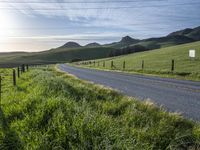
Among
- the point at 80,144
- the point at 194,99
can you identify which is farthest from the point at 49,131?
the point at 194,99

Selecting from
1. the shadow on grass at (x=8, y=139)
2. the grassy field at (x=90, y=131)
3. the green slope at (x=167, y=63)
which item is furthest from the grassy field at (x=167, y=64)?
the shadow on grass at (x=8, y=139)

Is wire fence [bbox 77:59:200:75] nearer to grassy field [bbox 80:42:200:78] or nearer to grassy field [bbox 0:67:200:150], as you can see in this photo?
grassy field [bbox 80:42:200:78]

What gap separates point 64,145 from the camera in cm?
462

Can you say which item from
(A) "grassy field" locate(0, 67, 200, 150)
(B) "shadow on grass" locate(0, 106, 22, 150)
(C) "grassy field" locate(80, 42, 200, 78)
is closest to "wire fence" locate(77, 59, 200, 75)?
(C) "grassy field" locate(80, 42, 200, 78)

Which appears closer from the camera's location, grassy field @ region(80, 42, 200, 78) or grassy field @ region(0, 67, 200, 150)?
grassy field @ region(0, 67, 200, 150)

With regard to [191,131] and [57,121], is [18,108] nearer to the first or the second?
[57,121]

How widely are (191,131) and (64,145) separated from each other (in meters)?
2.93

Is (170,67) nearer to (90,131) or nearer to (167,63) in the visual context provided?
(167,63)

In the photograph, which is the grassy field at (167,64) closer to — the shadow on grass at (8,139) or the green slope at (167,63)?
the green slope at (167,63)

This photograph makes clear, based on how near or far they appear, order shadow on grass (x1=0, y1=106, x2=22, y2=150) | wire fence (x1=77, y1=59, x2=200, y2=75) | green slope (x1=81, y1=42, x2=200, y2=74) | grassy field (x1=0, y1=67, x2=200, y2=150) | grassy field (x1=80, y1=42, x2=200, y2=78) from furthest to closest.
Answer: green slope (x1=81, y1=42, x2=200, y2=74) < grassy field (x1=80, y1=42, x2=200, y2=78) < wire fence (x1=77, y1=59, x2=200, y2=75) < shadow on grass (x1=0, y1=106, x2=22, y2=150) < grassy field (x1=0, y1=67, x2=200, y2=150)

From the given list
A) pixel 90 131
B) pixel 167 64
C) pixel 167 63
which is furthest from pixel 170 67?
pixel 90 131

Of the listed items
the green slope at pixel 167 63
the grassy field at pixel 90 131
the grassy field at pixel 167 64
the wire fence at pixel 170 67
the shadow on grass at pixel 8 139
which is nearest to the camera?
the grassy field at pixel 90 131

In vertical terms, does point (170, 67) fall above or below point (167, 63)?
below

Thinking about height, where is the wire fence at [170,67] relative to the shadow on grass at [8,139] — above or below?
above
